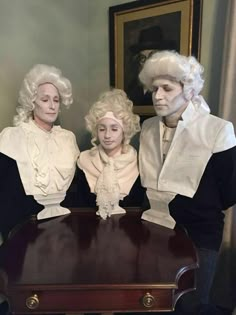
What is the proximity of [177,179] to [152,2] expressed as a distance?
942mm

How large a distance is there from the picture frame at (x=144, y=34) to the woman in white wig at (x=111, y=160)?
0.38 m

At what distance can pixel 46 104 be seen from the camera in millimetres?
1396

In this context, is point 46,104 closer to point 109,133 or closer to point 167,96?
point 109,133

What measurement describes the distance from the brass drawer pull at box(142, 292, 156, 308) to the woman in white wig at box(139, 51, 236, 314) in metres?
0.33

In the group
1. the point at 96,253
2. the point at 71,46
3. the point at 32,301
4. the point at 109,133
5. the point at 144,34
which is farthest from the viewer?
the point at 71,46

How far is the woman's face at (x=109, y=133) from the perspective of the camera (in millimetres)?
1370

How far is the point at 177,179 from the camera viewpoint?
4.14 ft

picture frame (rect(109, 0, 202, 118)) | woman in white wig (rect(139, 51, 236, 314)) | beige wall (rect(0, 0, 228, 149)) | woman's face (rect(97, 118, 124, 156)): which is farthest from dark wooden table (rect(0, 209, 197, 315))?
picture frame (rect(109, 0, 202, 118))

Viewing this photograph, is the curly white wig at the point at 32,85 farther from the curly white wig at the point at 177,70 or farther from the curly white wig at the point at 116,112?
the curly white wig at the point at 177,70

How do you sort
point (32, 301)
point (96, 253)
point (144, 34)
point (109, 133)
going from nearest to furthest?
point (32, 301)
point (96, 253)
point (109, 133)
point (144, 34)

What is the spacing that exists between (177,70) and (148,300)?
0.76 metres

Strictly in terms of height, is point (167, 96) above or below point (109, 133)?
above

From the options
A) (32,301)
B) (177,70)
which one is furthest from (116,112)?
(32,301)

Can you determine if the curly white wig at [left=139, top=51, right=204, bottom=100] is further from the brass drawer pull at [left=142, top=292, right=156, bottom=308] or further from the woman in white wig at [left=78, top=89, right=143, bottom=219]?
the brass drawer pull at [left=142, top=292, right=156, bottom=308]
